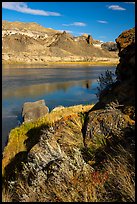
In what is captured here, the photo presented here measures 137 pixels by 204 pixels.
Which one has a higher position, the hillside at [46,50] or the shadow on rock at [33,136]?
the hillside at [46,50]

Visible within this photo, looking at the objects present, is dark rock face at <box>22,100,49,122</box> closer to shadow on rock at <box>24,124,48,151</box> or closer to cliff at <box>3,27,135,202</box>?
shadow on rock at <box>24,124,48,151</box>

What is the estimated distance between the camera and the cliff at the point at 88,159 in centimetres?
452

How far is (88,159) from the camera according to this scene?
5715mm

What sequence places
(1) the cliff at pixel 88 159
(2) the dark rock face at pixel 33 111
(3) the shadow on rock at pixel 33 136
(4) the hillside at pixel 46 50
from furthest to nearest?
(4) the hillside at pixel 46 50
(2) the dark rock face at pixel 33 111
(3) the shadow on rock at pixel 33 136
(1) the cliff at pixel 88 159

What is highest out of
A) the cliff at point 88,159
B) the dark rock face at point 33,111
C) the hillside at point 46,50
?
the hillside at point 46,50

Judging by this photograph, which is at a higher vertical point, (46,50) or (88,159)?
(46,50)

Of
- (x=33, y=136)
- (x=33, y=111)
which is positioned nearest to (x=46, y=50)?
(x=33, y=111)

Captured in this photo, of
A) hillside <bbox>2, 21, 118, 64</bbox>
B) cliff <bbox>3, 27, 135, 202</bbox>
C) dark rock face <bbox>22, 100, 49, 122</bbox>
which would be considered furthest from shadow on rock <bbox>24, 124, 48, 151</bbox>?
hillside <bbox>2, 21, 118, 64</bbox>

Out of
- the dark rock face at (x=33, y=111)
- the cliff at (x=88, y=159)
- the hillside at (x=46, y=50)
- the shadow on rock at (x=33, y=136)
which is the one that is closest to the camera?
the cliff at (x=88, y=159)

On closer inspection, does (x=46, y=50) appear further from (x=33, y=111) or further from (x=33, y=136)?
(x=33, y=136)

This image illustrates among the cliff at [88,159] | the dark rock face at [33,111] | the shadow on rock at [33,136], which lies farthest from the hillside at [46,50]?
the cliff at [88,159]

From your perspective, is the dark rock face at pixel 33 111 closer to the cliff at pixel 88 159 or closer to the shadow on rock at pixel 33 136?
the shadow on rock at pixel 33 136

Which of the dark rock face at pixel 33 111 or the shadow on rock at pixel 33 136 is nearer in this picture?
the shadow on rock at pixel 33 136

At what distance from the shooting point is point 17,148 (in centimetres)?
909
